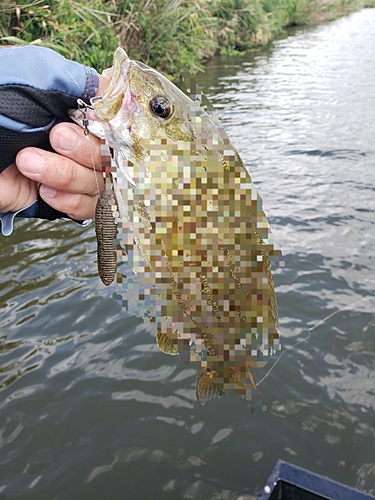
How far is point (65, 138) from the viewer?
1593mm

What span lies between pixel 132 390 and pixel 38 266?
7.49ft

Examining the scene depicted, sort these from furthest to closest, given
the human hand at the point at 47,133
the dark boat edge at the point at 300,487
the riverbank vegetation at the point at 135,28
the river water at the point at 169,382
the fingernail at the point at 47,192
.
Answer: the riverbank vegetation at the point at 135,28
the river water at the point at 169,382
the dark boat edge at the point at 300,487
the fingernail at the point at 47,192
the human hand at the point at 47,133

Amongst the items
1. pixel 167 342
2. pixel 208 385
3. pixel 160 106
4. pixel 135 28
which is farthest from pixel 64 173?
pixel 135 28

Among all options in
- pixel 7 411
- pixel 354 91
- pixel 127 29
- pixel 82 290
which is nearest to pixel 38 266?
pixel 82 290

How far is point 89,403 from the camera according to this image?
3775mm

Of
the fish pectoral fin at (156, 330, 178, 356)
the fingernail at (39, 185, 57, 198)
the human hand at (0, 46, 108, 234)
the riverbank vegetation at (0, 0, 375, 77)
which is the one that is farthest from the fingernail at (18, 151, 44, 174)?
the riverbank vegetation at (0, 0, 375, 77)

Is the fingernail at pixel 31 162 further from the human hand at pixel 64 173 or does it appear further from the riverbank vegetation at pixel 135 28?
the riverbank vegetation at pixel 135 28

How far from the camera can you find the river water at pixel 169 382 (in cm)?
324

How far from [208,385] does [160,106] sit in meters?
0.90

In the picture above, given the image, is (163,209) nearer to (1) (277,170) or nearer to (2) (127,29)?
(1) (277,170)

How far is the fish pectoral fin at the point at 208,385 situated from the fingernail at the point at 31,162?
0.88m

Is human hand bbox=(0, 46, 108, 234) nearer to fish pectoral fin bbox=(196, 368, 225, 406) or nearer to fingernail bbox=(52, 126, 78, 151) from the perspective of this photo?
fingernail bbox=(52, 126, 78, 151)

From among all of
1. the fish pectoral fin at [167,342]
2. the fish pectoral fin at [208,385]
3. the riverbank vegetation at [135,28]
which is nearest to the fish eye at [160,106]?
the fish pectoral fin at [167,342]

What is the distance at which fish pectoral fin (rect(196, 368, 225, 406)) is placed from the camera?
1.61 metres
